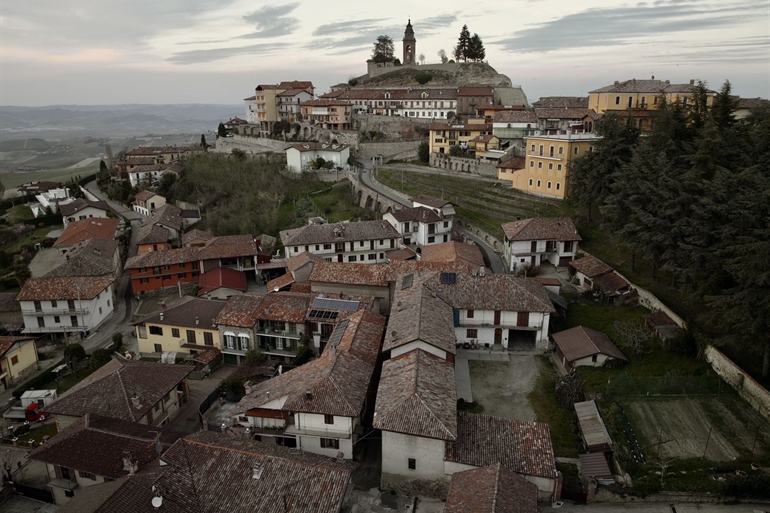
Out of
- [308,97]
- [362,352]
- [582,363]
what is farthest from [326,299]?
[308,97]

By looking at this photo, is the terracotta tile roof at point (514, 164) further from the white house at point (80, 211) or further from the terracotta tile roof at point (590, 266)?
the white house at point (80, 211)

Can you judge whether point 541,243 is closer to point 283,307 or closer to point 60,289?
point 283,307

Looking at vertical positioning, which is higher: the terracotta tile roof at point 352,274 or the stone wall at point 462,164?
the stone wall at point 462,164

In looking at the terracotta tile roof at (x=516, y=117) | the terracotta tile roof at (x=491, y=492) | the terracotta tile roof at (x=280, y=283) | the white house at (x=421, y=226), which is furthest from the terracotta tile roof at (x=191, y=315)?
the terracotta tile roof at (x=516, y=117)

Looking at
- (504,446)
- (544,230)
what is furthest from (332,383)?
(544,230)

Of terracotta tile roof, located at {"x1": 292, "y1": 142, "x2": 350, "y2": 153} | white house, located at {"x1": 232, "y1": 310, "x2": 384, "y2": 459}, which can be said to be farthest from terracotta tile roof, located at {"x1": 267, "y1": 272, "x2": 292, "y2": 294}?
terracotta tile roof, located at {"x1": 292, "y1": 142, "x2": 350, "y2": 153}
